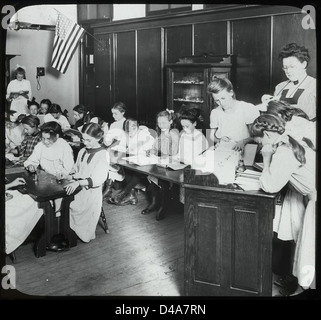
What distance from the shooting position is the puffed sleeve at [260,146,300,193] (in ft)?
7.17

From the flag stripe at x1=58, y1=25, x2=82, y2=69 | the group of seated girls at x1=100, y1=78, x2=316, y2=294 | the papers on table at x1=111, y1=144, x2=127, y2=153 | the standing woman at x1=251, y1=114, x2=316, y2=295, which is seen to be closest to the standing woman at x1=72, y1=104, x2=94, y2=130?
the papers on table at x1=111, y1=144, x2=127, y2=153

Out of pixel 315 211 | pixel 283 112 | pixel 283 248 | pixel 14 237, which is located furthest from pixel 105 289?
pixel 283 112

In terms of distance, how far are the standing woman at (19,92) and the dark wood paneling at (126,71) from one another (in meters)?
2.40

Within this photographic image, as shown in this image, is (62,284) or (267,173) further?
(62,284)

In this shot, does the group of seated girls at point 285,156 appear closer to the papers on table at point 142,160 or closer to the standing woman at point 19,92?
the papers on table at point 142,160

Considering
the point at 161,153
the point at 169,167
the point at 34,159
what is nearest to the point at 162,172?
the point at 169,167

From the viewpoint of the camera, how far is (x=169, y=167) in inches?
135

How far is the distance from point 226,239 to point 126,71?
4074 millimetres

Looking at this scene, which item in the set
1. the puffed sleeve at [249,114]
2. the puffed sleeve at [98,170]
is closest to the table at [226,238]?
the puffed sleeve at [249,114]

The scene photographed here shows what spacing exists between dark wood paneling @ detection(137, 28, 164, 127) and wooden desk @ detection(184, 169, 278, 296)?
330 cm

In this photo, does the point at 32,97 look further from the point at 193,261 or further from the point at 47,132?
the point at 193,261
